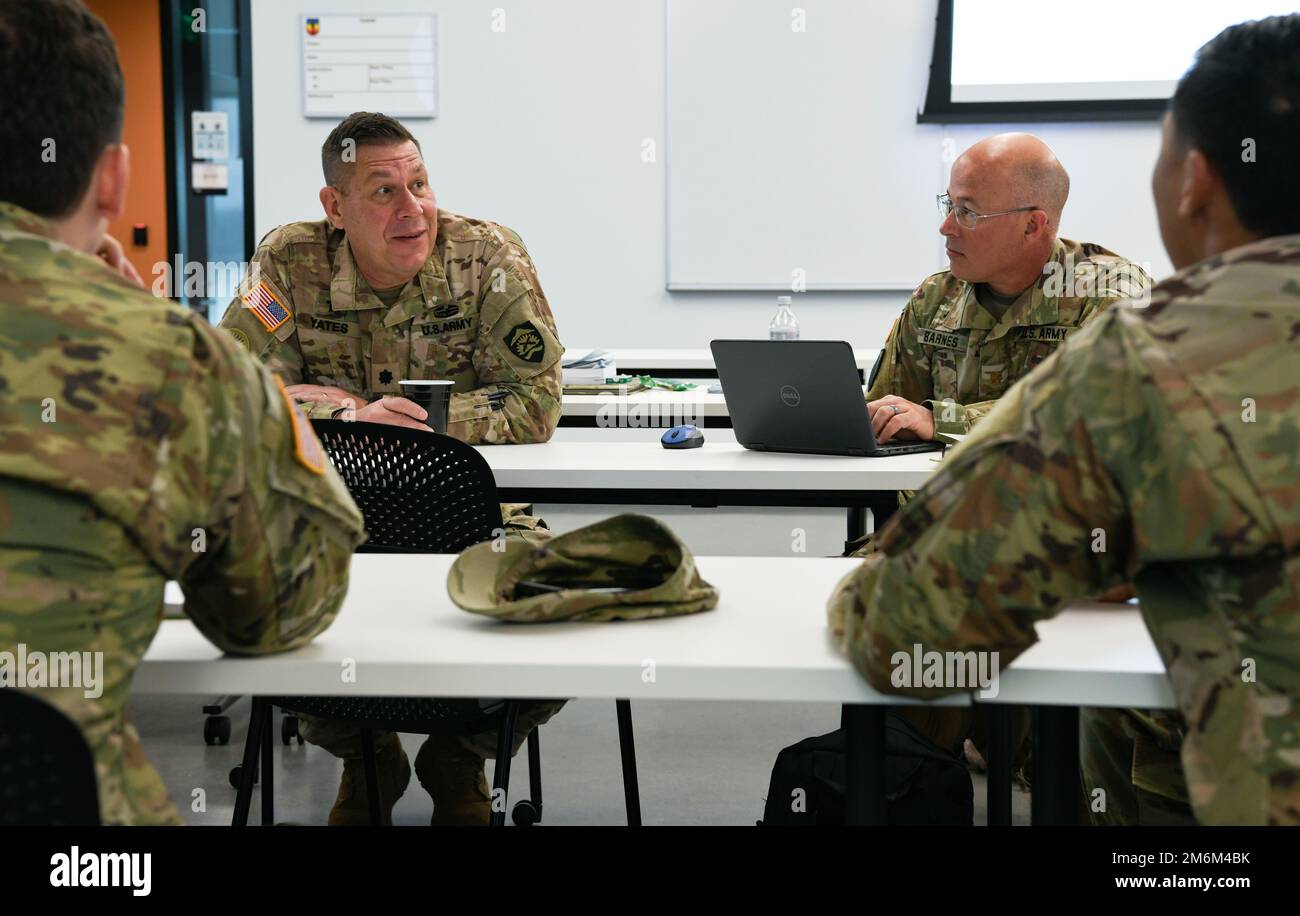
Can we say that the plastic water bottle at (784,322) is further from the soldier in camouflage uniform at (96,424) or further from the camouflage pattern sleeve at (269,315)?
the soldier in camouflage uniform at (96,424)

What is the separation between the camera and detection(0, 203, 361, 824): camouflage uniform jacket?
39.6 inches

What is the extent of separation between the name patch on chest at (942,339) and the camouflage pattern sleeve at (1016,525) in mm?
2019

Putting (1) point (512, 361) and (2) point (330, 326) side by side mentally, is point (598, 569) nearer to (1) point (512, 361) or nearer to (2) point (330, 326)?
(1) point (512, 361)

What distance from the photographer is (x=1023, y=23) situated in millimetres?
6117

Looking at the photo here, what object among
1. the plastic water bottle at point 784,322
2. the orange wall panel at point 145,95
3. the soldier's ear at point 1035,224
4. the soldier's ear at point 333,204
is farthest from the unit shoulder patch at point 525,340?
the orange wall panel at point 145,95

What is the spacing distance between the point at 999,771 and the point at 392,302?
181 cm

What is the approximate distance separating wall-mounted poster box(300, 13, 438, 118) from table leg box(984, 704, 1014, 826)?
18.7 ft

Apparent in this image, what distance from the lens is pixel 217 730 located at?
3.11m

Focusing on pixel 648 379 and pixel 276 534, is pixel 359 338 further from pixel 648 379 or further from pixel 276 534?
pixel 276 534

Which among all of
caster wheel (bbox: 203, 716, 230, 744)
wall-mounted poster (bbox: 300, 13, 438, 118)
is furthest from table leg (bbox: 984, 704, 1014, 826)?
wall-mounted poster (bbox: 300, 13, 438, 118)

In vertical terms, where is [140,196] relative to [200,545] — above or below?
above

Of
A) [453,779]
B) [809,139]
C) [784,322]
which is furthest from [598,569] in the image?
[809,139]

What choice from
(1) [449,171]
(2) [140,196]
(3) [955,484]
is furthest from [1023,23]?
(3) [955,484]
